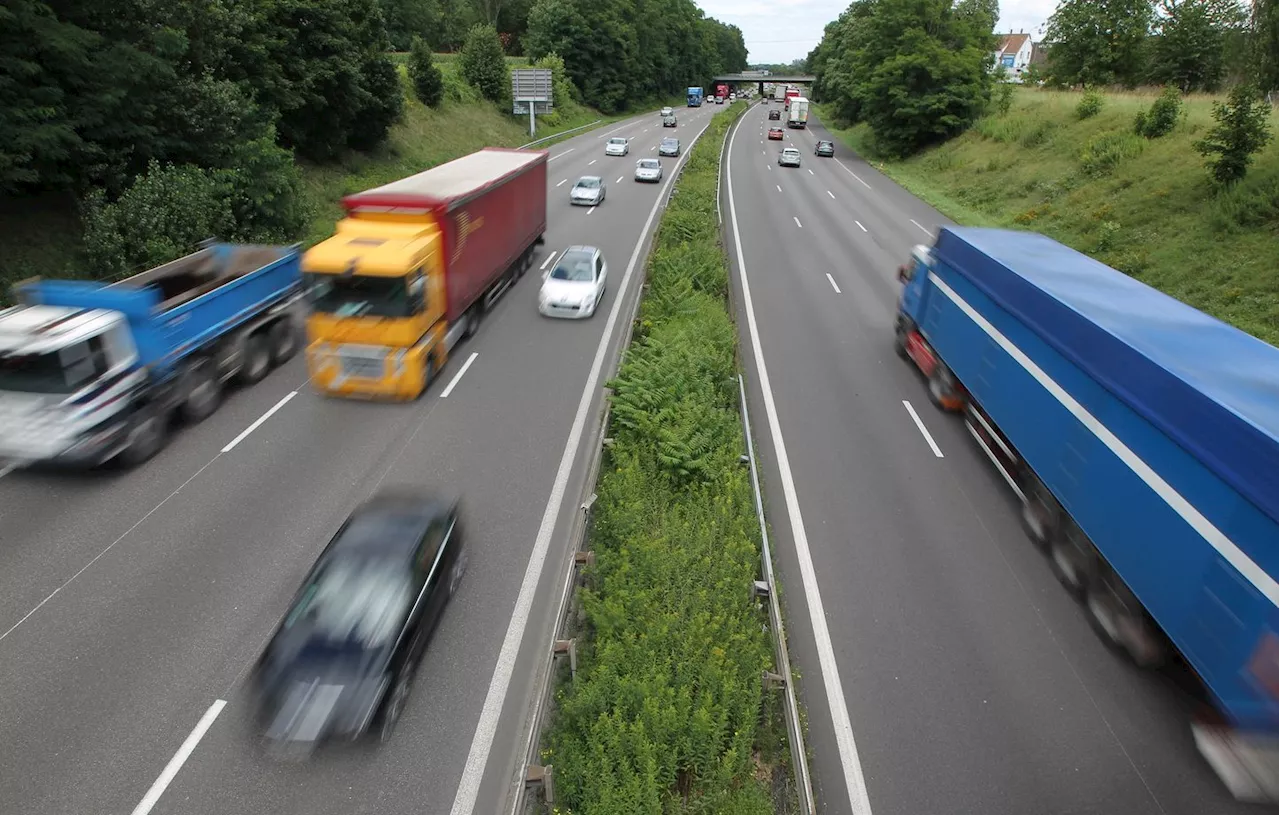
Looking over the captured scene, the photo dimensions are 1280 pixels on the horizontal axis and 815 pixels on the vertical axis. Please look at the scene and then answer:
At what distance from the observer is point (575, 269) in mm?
20234

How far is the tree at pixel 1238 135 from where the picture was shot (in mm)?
24344

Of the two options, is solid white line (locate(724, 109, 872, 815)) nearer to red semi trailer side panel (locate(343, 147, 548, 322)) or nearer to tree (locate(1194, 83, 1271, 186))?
red semi trailer side panel (locate(343, 147, 548, 322))

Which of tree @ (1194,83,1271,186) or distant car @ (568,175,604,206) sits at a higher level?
tree @ (1194,83,1271,186)

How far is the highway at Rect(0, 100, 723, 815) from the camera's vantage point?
726 centimetres

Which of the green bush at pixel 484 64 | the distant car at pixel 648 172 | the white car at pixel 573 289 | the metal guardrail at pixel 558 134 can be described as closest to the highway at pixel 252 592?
the white car at pixel 573 289

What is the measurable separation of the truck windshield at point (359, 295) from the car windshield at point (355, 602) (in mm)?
6920

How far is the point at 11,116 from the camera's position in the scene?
1551cm

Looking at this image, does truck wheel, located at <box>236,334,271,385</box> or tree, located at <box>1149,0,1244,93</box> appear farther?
tree, located at <box>1149,0,1244,93</box>

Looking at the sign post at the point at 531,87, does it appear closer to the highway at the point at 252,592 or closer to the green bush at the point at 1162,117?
the green bush at the point at 1162,117

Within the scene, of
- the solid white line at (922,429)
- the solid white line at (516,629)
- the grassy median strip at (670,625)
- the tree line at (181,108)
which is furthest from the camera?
the tree line at (181,108)

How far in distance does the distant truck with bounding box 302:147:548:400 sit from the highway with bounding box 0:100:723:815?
736 millimetres

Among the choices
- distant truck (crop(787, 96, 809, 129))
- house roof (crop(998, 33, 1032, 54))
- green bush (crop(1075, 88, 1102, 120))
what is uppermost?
house roof (crop(998, 33, 1032, 54))

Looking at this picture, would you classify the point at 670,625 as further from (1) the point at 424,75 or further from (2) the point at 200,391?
(1) the point at 424,75

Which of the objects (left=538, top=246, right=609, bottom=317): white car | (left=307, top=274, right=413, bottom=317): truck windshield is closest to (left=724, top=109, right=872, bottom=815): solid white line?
(left=538, top=246, right=609, bottom=317): white car
